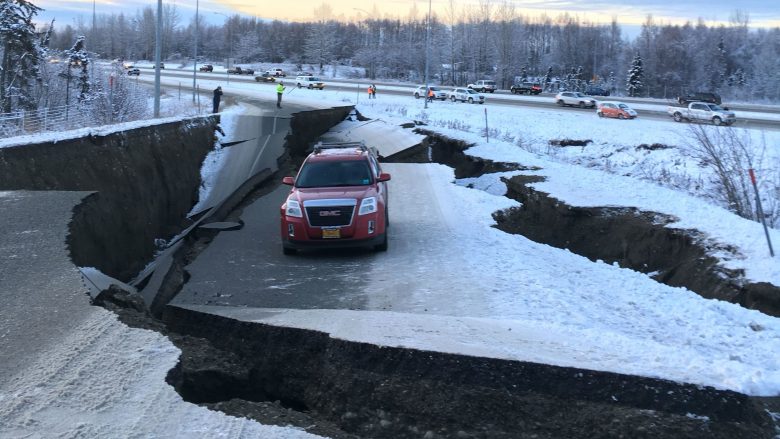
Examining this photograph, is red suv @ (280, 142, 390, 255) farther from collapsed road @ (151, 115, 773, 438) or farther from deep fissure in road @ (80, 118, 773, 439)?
deep fissure in road @ (80, 118, 773, 439)

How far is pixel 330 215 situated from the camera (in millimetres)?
11203

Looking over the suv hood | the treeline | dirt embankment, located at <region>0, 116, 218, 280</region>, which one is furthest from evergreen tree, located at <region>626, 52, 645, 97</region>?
the suv hood

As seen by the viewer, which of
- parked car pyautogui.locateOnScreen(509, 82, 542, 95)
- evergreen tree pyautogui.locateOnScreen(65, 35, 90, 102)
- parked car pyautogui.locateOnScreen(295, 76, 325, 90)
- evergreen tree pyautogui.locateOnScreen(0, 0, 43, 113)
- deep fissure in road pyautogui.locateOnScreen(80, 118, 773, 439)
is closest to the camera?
deep fissure in road pyautogui.locateOnScreen(80, 118, 773, 439)

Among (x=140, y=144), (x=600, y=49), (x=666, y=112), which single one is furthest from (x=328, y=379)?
(x=600, y=49)

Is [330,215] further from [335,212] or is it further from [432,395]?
[432,395]

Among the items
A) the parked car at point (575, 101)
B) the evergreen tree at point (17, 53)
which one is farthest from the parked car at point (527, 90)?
the evergreen tree at point (17, 53)

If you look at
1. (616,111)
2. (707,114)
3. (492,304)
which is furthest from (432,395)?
(616,111)

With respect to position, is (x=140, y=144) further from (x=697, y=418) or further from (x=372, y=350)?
(x=697, y=418)

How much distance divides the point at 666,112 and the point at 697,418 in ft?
160

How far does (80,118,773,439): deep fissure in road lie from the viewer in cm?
518

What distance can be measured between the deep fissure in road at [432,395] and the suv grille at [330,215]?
168 inches

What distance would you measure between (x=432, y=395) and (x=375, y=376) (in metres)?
0.64

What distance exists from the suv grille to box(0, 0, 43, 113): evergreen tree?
26.2 meters

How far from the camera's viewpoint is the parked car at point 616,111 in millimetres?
44406
